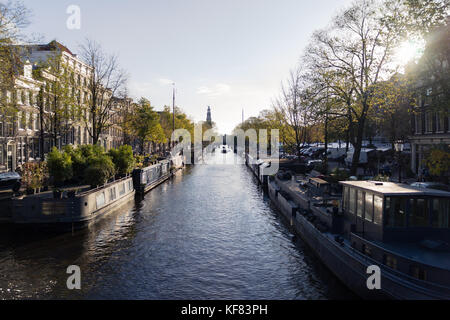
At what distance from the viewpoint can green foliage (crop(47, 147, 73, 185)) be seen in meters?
30.8

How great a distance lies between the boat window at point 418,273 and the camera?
11797mm

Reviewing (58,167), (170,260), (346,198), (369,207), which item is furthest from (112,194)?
(369,207)

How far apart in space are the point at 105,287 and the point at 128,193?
2235cm

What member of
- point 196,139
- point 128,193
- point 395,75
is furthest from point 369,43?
point 196,139

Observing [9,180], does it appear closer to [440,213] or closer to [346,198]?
[346,198]

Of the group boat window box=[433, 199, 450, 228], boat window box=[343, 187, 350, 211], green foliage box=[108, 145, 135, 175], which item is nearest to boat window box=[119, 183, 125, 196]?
green foliage box=[108, 145, 135, 175]

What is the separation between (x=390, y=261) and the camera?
13211mm

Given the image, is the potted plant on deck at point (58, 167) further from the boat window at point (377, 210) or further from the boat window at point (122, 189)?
the boat window at point (377, 210)

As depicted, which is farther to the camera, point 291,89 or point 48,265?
point 291,89

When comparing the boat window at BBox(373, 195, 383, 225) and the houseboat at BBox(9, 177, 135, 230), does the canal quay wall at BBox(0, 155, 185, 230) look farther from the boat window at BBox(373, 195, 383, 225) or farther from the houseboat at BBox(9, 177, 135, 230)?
the boat window at BBox(373, 195, 383, 225)

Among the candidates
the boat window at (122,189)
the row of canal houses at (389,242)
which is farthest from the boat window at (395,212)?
the boat window at (122,189)
